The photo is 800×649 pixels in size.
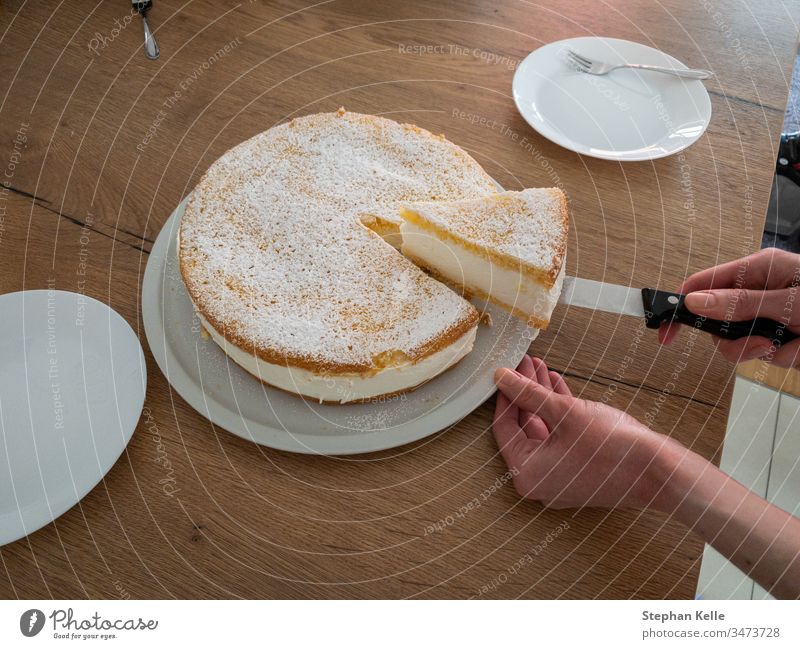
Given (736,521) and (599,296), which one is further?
(599,296)

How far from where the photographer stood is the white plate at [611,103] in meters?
1.45

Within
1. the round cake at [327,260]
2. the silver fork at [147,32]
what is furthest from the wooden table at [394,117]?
the round cake at [327,260]

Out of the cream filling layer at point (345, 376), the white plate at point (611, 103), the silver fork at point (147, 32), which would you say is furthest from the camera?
the silver fork at point (147, 32)

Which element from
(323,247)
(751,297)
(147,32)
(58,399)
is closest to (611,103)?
(751,297)

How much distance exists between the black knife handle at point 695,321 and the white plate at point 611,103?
0.44 metres

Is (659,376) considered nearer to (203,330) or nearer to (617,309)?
(617,309)

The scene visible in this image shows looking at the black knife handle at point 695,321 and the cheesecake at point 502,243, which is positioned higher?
the cheesecake at point 502,243

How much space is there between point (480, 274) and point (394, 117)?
0.54m

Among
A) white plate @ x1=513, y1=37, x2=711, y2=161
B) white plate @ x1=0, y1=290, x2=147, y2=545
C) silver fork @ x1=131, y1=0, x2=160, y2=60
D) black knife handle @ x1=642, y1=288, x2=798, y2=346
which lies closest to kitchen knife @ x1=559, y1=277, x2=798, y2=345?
black knife handle @ x1=642, y1=288, x2=798, y2=346

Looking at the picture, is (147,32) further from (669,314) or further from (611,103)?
(669,314)

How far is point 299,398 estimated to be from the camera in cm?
107

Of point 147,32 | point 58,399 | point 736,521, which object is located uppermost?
point 147,32

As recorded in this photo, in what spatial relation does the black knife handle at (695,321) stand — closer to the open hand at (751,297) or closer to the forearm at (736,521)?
the open hand at (751,297)

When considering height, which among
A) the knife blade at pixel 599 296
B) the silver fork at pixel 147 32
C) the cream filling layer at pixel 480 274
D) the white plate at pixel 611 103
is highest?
the silver fork at pixel 147 32
